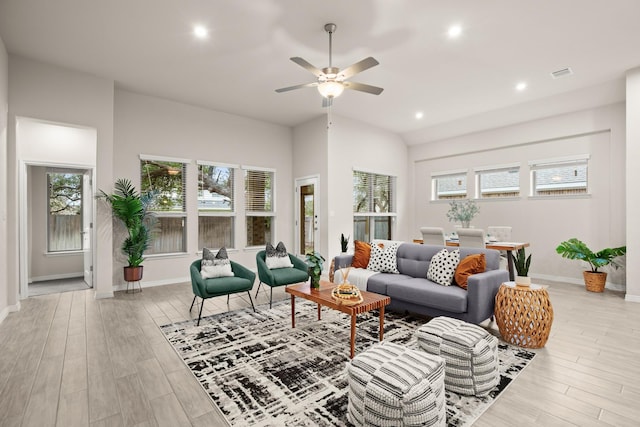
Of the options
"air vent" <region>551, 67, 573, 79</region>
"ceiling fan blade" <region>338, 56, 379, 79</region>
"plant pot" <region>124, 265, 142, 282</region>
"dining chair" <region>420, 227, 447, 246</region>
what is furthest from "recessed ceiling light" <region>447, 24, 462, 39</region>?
"plant pot" <region>124, 265, 142, 282</region>

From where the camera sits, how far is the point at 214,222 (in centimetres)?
636

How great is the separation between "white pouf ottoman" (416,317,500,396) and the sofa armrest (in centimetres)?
79

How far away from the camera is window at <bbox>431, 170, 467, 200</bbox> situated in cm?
739

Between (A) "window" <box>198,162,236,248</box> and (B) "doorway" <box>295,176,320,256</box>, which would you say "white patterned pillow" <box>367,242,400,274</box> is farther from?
(A) "window" <box>198,162,236,248</box>

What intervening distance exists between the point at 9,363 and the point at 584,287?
7.78 m

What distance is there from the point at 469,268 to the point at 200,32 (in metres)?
4.04

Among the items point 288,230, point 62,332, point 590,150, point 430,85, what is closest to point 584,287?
point 590,150

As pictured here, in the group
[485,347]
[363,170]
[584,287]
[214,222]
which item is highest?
[363,170]

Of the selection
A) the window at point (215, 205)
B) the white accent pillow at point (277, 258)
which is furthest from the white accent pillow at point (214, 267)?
the window at point (215, 205)

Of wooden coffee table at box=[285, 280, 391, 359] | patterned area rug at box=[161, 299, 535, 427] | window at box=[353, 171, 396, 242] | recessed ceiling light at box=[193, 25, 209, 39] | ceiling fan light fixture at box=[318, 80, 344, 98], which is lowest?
patterned area rug at box=[161, 299, 535, 427]

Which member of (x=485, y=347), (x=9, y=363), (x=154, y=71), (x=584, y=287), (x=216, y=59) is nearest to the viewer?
(x=485, y=347)

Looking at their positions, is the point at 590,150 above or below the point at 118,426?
above

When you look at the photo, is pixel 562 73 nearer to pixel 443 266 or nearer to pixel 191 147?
pixel 443 266

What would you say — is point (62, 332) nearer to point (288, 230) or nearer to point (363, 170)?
point (288, 230)
